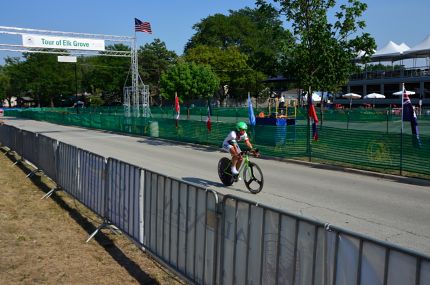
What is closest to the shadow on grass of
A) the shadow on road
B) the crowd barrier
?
the crowd barrier

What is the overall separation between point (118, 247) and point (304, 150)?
40.4 feet

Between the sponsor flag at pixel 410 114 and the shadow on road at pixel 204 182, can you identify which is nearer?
the shadow on road at pixel 204 182

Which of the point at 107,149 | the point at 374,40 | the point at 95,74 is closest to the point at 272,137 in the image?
the point at 374,40

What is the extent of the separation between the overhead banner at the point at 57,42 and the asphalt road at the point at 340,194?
2261 cm

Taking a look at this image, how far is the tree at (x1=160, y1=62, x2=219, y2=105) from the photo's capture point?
61.4 meters

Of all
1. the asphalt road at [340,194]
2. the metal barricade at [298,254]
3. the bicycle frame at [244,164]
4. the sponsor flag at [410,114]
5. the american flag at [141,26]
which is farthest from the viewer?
the american flag at [141,26]

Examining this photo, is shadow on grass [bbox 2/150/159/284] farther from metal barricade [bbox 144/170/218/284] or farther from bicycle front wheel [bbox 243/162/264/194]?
bicycle front wheel [bbox 243/162/264/194]

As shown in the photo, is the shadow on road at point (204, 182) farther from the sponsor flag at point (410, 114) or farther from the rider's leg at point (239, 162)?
the sponsor flag at point (410, 114)

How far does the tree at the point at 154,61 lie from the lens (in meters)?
79.1

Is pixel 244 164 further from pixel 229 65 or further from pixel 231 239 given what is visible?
pixel 229 65

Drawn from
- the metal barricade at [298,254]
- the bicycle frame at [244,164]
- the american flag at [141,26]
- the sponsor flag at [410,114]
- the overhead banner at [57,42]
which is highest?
the american flag at [141,26]

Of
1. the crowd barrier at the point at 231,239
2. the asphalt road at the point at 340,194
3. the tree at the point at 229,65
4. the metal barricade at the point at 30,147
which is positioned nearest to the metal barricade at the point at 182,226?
the crowd barrier at the point at 231,239

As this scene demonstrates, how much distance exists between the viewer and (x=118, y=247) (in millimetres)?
6918

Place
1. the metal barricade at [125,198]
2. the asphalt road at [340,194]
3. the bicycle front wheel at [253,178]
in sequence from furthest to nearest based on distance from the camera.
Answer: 1. the bicycle front wheel at [253,178]
2. the asphalt road at [340,194]
3. the metal barricade at [125,198]
